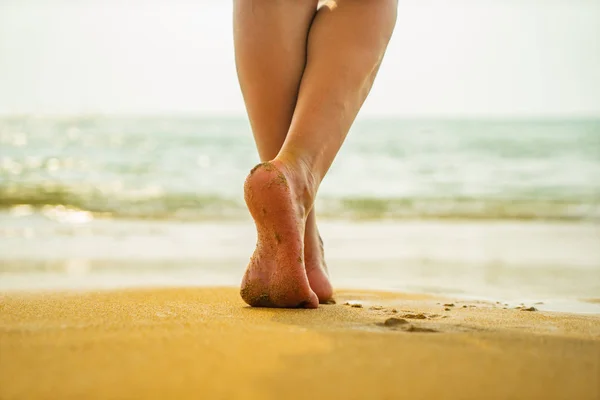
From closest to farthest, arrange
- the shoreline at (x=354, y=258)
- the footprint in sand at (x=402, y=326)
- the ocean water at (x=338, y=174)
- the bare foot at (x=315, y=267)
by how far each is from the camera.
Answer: the footprint in sand at (x=402, y=326) < the bare foot at (x=315, y=267) < the shoreline at (x=354, y=258) < the ocean water at (x=338, y=174)

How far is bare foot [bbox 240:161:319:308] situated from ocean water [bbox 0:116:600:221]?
3.31 m

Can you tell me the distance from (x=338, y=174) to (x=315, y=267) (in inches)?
243

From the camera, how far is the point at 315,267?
1.49 meters

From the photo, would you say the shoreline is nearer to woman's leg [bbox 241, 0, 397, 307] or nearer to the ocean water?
woman's leg [bbox 241, 0, 397, 307]

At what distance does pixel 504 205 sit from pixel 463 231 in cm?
162

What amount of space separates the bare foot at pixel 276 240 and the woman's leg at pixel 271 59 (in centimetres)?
22

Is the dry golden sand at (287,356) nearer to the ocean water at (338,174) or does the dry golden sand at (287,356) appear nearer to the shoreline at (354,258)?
the shoreline at (354,258)

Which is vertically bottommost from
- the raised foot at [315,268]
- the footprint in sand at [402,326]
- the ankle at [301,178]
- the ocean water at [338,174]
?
the footprint in sand at [402,326]

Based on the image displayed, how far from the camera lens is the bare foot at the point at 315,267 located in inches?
58.4

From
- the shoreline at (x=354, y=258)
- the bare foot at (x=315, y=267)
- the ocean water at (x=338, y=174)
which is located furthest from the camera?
the ocean water at (x=338, y=174)

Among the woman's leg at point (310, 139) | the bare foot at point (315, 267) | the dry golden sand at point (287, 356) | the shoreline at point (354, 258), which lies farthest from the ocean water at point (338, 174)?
the dry golden sand at point (287, 356)

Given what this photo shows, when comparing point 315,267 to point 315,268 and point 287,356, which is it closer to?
point 315,268

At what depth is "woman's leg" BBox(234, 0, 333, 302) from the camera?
1.37 metres

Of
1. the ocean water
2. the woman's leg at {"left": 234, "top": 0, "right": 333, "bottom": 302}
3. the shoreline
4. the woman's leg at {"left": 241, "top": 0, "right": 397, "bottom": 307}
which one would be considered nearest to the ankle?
the woman's leg at {"left": 241, "top": 0, "right": 397, "bottom": 307}
